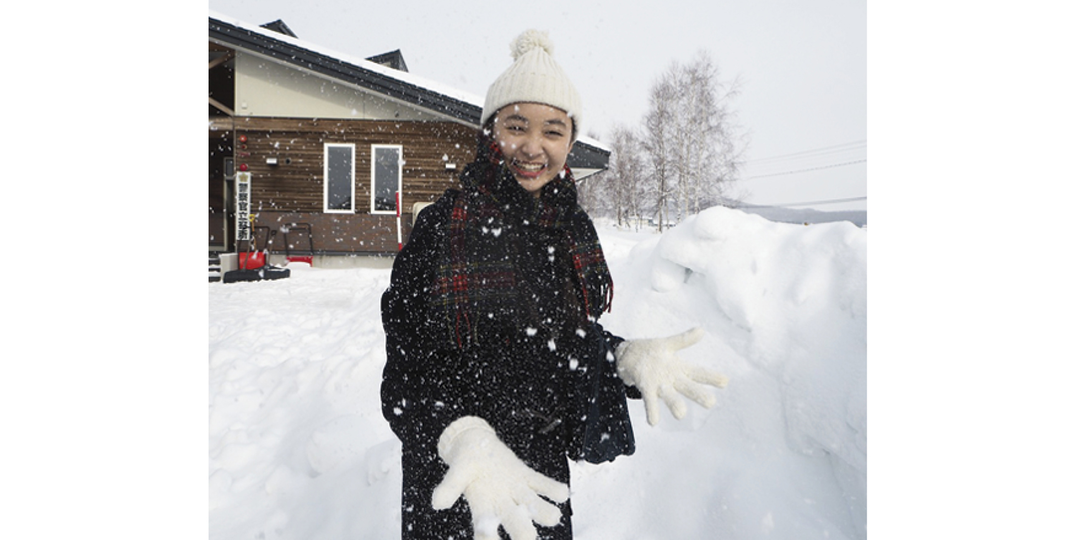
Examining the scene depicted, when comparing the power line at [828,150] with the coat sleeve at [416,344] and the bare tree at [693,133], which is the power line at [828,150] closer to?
the bare tree at [693,133]

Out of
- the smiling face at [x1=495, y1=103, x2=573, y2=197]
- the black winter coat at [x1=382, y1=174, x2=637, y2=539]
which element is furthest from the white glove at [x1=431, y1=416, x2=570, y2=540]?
the smiling face at [x1=495, y1=103, x2=573, y2=197]

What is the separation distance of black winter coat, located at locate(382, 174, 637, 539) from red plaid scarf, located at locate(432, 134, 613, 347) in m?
0.02

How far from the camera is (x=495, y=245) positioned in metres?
0.79

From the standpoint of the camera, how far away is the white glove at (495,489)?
0.59 m

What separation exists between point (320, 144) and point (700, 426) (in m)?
3.05

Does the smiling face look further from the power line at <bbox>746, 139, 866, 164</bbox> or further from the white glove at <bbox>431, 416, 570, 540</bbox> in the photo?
the power line at <bbox>746, 139, 866, 164</bbox>

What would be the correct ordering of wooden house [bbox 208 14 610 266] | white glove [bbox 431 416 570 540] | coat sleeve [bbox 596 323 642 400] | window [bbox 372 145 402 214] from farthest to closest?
1. window [bbox 372 145 402 214]
2. wooden house [bbox 208 14 610 266]
3. coat sleeve [bbox 596 323 642 400]
4. white glove [bbox 431 416 570 540]

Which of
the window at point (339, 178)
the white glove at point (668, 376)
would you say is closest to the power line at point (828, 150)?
the white glove at point (668, 376)

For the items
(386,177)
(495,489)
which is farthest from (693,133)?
(386,177)

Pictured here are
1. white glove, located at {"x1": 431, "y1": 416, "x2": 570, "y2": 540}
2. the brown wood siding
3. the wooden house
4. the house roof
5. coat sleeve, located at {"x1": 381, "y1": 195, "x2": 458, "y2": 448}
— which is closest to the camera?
white glove, located at {"x1": 431, "y1": 416, "x2": 570, "y2": 540}

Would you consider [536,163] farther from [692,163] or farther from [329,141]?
[329,141]

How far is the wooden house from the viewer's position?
1757 mm

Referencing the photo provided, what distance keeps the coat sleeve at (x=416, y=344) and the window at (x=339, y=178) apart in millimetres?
2625
